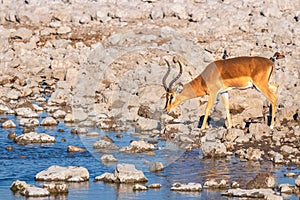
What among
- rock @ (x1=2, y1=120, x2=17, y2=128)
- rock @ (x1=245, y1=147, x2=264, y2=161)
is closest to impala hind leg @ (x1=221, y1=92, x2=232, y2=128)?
rock @ (x1=245, y1=147, x2=264, y2=161)

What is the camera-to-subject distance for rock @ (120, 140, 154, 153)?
15.6 meters

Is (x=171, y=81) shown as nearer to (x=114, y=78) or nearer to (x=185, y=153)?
(x=185, y=153)

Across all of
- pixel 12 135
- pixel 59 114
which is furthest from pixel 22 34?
pixel 12 135

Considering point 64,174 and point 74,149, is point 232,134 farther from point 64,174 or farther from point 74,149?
point 64,174

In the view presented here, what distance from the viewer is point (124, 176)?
12.9m

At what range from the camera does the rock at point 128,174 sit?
42.2 ft

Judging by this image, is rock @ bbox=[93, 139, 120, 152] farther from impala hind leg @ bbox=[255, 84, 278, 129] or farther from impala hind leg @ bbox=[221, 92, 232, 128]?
impala hind leg @ bbox=[255, 84, 278, 129]

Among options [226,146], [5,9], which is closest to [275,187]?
[226,146]

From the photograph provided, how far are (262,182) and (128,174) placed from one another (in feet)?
6.79

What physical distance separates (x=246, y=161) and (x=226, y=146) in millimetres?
1020

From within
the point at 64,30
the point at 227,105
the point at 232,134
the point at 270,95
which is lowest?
the point at 232,134

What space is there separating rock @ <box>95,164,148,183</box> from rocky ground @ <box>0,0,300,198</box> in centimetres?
245

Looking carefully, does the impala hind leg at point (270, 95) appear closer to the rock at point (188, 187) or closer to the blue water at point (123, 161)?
the blue water at point (123, 161)

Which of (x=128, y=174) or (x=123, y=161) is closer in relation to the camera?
(x=128, y=174)
